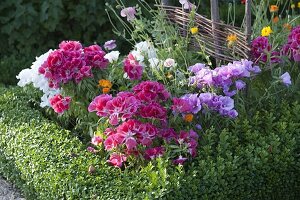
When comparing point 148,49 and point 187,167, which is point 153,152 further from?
point 148,49

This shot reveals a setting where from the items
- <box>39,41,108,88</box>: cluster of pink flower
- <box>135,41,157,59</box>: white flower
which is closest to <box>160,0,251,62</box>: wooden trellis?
<box>135,41,157,59</box>: white flower

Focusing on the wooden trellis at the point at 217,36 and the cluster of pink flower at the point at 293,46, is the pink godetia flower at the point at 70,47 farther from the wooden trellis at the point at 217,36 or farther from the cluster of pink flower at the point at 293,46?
the cluster of pink flower at the point at 293,46

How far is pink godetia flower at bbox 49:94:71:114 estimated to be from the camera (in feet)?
12.8

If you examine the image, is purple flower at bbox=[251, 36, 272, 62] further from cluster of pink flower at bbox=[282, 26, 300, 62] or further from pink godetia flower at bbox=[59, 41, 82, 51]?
pink godetia flower at bbox=[59, 41, 82, 51]

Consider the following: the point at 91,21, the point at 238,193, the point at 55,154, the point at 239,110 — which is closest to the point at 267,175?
the point at 238,193

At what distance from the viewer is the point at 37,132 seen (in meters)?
3.94

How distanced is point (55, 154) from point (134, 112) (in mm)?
554

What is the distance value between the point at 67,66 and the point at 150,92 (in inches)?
23.3

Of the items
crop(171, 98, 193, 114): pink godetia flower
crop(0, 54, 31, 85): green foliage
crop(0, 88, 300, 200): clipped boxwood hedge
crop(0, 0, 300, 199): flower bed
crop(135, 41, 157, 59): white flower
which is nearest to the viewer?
crop(0, 88, 300, 200): clipped boxwood hedge

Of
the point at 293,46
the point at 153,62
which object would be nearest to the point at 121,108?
the point at 153,62

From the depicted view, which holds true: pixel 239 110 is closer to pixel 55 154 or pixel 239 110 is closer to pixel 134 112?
pixel 134 112

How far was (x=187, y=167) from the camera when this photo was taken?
3.51 meters

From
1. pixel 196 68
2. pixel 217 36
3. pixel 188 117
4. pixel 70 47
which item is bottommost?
pixel 188 117

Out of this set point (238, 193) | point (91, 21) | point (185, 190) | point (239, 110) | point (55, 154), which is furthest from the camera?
point (91, 21)
